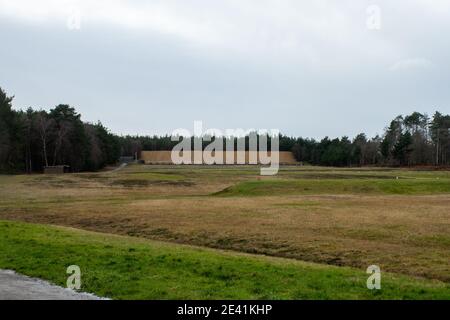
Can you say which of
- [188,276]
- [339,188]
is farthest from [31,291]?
[339,188]

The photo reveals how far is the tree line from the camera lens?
10300 cm

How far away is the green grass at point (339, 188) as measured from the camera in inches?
2176

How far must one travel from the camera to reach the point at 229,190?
58750 millimetres

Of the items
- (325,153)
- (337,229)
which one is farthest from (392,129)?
(337,229)

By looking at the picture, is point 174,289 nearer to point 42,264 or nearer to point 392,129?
point 42,264

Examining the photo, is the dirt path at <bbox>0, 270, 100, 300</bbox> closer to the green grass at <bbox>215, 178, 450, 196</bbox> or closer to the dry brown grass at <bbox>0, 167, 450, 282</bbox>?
the dry brown grass at <bbox>0, 167, 450, 282</bbox>

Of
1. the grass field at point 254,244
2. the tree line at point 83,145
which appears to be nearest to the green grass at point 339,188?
the grass field at point 254,244

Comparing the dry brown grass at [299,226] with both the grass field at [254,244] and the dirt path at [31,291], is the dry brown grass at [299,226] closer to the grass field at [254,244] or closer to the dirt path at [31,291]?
the grass field at [254,244]

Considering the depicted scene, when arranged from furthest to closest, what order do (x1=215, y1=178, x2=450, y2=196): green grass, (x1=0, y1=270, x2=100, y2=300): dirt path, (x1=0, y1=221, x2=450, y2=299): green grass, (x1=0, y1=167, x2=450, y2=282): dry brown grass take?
(x1=215, y1=178, x2=450, y2=196): green grass < (x1=0, y1=167, x2=450, y2=282): dry brown grass < (x1=0, y1=221, x2=450, y2=299): green grass < (x1=0, y1=270, x2=100, y2=300): dirt path

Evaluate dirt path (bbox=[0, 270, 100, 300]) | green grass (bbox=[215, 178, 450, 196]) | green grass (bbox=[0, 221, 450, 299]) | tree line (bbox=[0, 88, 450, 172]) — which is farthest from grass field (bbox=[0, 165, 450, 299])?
tree line (bbox=[0, 88, 450, 172])

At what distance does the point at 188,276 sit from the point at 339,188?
1769 inches

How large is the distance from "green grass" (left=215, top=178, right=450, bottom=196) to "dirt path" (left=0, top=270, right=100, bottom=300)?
42033mm

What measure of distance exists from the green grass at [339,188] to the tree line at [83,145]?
182 feet
